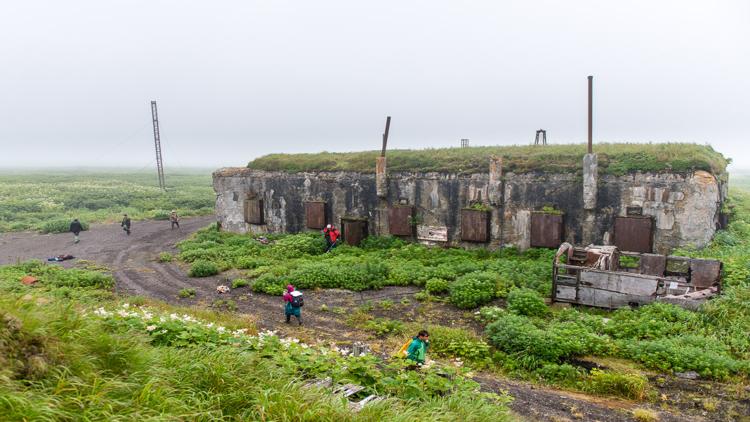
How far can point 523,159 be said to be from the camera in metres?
19.2

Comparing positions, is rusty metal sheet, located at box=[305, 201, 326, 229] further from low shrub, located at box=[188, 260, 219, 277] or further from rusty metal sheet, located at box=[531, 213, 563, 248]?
rusty metal sheet, located at box=[531, 213, 563, 248]

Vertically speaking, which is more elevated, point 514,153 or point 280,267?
point 514,153

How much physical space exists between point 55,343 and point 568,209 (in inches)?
681

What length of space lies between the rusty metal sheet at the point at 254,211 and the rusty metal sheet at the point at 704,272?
781 inches

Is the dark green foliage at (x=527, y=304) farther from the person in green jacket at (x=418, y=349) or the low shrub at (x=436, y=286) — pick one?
the person in green jacket at (x=418, y=349)

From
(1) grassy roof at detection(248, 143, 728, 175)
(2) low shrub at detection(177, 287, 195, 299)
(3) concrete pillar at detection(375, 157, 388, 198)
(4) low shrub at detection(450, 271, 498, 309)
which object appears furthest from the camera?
(3) concrete pillar at detection(375, 157, 388, 198)

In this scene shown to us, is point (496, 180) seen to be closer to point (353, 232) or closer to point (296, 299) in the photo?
point (353, 232)

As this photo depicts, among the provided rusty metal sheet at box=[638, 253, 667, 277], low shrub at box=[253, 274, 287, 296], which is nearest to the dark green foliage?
rusty metal sheet at box=[638, 253, 667, 277]

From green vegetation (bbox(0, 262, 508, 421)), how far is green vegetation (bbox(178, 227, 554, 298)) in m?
7.80

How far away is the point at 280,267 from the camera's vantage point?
1811 centimetres

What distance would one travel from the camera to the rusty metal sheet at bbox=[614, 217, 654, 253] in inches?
647

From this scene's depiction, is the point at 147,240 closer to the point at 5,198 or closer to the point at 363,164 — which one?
the point at 363,164

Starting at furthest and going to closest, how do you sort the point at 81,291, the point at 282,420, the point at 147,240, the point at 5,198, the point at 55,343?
1. the point at 5,198
2. the point at 147,240
3. the point at 81,291
4. the point at 55,343
5. the point at 282,420

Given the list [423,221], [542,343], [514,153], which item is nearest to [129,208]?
[423,221]
